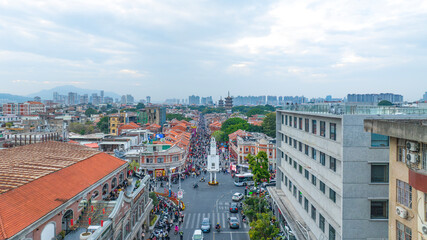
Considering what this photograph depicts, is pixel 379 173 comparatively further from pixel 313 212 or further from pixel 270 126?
pixel 270 126

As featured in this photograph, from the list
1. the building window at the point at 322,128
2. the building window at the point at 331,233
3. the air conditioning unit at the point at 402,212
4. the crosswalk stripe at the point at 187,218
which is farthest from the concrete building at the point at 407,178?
the crosswalk stripe at the point at 187,218

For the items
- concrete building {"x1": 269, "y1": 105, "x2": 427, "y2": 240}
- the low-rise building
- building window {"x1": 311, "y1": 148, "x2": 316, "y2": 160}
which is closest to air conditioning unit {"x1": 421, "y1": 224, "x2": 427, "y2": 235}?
concrete building {"x1": 269, "y1": 105, "x2": 427, "y2": 240}

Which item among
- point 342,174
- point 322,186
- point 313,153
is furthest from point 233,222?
point 342,174

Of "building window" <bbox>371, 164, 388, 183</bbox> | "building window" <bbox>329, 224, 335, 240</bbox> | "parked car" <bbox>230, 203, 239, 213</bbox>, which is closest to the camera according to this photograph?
"building window" <bbox>371, 164, 388, 183</bbox>

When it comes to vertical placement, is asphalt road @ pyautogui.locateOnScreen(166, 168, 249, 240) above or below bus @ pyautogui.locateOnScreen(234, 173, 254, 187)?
below

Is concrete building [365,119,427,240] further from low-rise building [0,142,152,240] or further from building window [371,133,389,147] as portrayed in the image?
low-rise building [0,142,152,240]

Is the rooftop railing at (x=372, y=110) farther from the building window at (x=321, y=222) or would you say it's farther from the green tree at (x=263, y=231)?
the green tree at (x=263, y=231)
